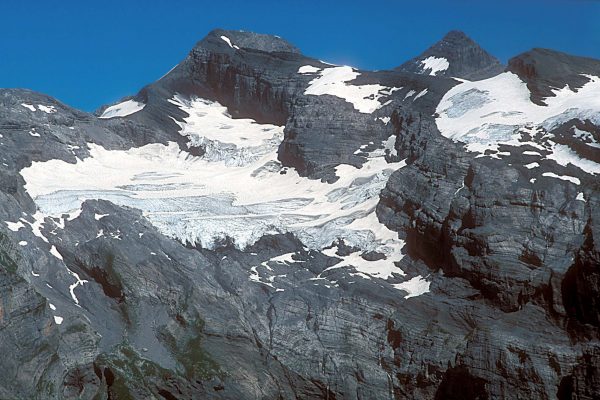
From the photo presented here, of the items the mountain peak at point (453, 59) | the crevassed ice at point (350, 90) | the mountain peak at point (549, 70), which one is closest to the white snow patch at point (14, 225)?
the crevassed ice at point (350, 90)

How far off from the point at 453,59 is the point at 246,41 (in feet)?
113

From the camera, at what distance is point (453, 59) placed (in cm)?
13338

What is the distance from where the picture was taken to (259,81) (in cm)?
10781

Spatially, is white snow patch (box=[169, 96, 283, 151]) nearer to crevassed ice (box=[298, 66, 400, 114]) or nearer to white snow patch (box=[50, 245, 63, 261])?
crevassed ice (box=[298, 66, 400, 114])

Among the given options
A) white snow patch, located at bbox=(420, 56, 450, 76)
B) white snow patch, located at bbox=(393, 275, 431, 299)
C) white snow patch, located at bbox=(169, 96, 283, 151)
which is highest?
white snow patch, located at bbox=(420, 56, 450, 76)

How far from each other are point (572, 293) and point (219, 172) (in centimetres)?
4717

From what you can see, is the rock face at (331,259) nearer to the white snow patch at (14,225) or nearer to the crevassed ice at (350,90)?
the white snow patch at (14,225)

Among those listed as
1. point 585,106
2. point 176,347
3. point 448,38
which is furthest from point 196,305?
point 448,38

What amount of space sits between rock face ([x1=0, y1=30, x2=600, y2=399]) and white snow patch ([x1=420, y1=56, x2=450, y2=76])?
40.0 meters

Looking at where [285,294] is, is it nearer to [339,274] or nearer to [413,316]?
[339,274]

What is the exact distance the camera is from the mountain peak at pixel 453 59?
13000 cm

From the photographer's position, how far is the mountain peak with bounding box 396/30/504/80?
427 feet

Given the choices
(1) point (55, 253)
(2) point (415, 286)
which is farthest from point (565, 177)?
(1) point (55, 253)

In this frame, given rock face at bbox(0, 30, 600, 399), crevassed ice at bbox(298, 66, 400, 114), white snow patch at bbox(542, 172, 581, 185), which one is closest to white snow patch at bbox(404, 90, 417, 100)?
crevassed ice at bbox(298, 66, 400, 114)
